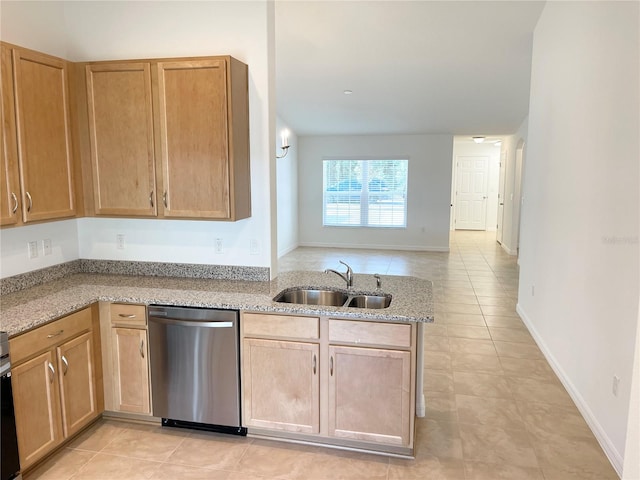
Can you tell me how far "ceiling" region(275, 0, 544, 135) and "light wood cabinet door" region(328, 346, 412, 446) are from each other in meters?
3.59

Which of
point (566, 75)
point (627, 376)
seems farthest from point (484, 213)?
point (627, 376)

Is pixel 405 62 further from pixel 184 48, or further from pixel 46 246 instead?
pixel 46 246

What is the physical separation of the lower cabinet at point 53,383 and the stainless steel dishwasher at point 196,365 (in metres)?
0.37

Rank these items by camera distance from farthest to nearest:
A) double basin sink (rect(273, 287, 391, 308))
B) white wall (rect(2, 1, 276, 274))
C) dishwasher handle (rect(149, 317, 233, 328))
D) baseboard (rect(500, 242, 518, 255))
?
1. baseboard (rect(500, 242, 518, 255))
2. white wall (rect(2, 1, 276, 274))
3. double basin sink (rect(273, 287, 391, 308))
4. dishwasher handle (rect(149, 317, 233, 328))

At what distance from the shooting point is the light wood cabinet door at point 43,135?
2.49 metres

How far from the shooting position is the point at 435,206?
955cm

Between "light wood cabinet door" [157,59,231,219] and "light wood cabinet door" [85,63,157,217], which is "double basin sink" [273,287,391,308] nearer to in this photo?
"light wood cabinet door" [157,59,231,219]

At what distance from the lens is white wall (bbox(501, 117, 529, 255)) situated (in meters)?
8.65

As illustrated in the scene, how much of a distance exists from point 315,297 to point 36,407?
1621 mm

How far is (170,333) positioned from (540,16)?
451 cm

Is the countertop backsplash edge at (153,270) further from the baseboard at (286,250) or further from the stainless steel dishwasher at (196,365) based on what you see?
the baseboard at (286,250)

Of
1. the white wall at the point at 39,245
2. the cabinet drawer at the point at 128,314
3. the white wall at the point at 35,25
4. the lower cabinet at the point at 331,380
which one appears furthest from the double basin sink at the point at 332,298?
the white wall at the point at 35,25

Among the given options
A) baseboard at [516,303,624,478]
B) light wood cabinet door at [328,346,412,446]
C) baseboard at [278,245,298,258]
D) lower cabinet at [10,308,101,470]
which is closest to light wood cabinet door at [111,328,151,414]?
lower cabinet at [10,308,101,470]

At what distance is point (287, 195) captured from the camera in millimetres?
9289
